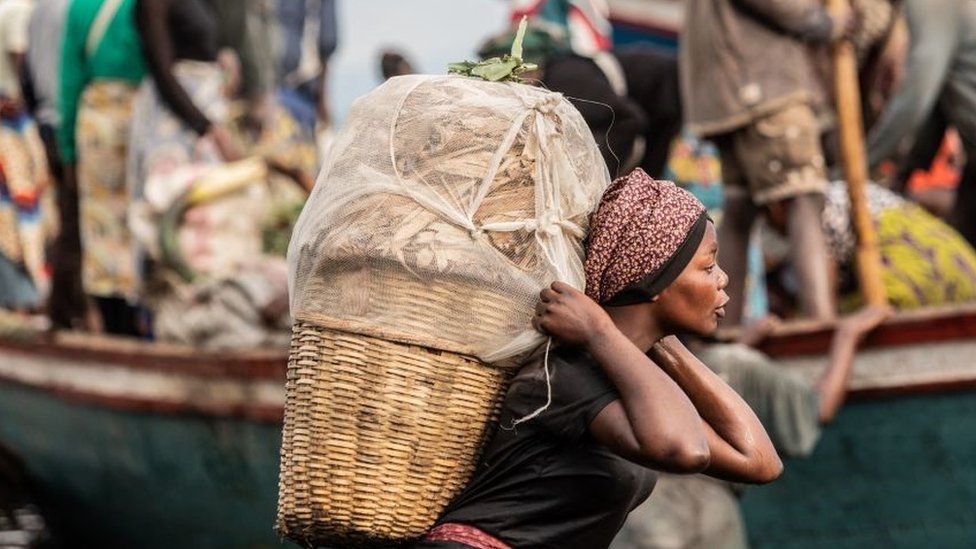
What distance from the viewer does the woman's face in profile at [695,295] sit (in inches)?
134

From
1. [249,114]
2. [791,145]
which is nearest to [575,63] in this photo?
[791,145]

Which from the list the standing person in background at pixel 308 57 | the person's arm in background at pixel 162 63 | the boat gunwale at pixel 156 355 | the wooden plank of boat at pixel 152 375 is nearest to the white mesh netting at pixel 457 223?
the boat gunwale at pixel 156 355

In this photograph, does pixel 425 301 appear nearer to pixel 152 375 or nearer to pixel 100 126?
pixel 152 375

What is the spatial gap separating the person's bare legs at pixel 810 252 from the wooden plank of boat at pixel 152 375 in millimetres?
2162

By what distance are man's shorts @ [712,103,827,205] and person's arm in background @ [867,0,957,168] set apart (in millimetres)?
644

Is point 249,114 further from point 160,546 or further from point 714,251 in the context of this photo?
point 714,251

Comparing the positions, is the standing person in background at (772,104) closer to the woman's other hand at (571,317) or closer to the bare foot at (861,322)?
the bare foot at (861,322)

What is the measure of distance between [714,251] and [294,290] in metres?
0.81

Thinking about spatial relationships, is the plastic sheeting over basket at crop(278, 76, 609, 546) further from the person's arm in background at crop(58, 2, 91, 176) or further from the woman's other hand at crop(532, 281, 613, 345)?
the person's arm in background at crop(58, 2, 91, 176)

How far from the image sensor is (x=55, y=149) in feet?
30.1

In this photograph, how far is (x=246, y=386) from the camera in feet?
26.4

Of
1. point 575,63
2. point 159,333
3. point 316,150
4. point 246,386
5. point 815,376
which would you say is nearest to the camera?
point 575,63

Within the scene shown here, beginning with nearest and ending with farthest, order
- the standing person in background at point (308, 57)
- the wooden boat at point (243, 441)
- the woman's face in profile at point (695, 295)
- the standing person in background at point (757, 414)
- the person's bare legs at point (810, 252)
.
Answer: the woman's face in profile at point (695, 295) < the standing person in background at point (757, 414) < the wooden boat at point (243, 441) < the person's bare legs at point (810, 252) < the standing person in background at point (308, 57)

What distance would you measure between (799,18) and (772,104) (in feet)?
1.14
